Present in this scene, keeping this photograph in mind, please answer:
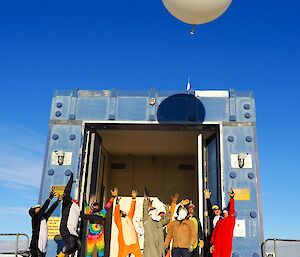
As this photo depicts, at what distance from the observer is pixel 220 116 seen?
30.2 feet

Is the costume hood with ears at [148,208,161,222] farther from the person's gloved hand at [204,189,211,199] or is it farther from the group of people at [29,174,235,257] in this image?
the person's gloved hand at [204,189,211,199]

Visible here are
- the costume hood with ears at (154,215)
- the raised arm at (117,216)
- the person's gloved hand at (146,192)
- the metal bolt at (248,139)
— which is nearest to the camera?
the costume hood with ears at (154,215)

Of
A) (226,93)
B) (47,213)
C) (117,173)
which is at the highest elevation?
(226,93)

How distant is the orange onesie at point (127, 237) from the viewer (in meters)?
10.1

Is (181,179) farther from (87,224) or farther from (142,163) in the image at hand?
(87,224)

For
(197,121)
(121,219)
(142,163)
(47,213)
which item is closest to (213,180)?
(197,121)

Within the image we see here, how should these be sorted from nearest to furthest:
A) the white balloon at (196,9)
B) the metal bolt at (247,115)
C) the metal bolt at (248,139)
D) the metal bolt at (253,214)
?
the white balloon at (196,9) → the metal bolt at (253,214) → the metal bolt at (248,139) → the metal bolt at (247,115)

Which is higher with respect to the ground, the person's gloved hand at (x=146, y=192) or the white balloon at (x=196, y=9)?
Answer: the white balloon at (x=196, y=9)

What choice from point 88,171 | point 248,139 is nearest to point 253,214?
point 248,139

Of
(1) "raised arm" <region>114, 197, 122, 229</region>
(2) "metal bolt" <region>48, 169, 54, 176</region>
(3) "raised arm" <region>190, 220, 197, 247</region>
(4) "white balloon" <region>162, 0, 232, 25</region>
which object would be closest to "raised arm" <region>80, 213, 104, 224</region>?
(2) "metal bolt" <region>48, 169, 54, 176</region>

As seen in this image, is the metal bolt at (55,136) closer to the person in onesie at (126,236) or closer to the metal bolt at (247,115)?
the person in onesie at (126,236)

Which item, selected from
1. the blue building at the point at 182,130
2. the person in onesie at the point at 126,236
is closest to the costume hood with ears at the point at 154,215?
the blue building at the point at 182,130

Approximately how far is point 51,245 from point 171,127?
3956 mm

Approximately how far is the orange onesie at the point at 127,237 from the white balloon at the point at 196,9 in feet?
20.4
